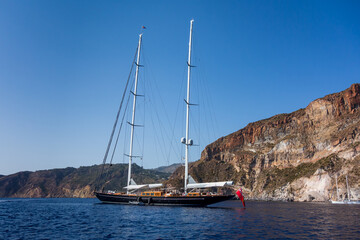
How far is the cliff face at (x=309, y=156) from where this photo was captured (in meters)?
126

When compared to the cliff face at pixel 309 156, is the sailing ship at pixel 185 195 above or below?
below

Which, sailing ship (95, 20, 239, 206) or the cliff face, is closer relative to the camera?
sailing ship (95, 20, 239, 206)

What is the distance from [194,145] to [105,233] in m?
40.6

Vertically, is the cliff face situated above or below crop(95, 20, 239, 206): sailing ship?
above

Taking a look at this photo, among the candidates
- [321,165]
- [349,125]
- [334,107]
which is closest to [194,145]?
[321,165]

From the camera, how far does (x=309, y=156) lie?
155125 mm

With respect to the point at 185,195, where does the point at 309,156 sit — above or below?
above

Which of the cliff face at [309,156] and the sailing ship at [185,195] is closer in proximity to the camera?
the sailing ship at [185,195]

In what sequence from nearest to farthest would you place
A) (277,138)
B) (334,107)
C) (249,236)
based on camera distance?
(249,236) → (334,107) → (277,138)

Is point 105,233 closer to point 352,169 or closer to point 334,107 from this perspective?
point 352,169

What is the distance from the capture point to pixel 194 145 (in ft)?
214

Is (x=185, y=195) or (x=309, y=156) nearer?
(x=185, y=195)

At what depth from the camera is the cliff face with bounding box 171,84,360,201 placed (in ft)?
414

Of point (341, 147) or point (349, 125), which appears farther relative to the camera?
point (349, 125)
